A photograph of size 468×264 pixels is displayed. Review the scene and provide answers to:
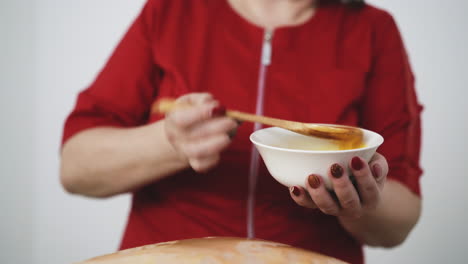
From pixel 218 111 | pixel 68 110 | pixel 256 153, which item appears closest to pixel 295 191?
pixel 218 111

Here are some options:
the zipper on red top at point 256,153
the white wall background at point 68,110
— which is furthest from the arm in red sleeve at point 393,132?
the white wall background at point 68,110

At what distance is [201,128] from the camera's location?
40cm

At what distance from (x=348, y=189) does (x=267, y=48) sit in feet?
1.12

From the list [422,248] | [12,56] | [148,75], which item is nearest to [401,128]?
[148,75]

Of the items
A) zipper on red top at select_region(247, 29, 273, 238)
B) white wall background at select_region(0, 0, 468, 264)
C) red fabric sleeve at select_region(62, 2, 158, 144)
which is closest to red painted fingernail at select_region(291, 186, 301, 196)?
zipper on red top at select_region(247, 29, 273, 238)

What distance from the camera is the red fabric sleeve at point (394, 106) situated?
59cm

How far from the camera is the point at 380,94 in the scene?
2.06ft

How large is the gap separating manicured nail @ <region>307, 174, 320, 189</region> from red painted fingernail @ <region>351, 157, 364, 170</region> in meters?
0.03

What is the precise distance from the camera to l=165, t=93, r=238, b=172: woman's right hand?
39cm

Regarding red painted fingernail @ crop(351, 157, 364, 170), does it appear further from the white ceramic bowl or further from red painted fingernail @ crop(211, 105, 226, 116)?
red painted fingernail @ crop(211, 105, 226, 116)

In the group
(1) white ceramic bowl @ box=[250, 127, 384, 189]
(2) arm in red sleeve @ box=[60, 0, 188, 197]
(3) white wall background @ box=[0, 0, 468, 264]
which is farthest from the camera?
(3) white wall background @ box=[0, 0, 468, 264]

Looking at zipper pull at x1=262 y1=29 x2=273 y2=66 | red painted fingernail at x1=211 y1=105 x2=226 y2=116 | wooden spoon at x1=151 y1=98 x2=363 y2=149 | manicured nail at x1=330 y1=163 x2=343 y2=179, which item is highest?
zipper pull at x1=262 y1=29 x2=273 y2=66

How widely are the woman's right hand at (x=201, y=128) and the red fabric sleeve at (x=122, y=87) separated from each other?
0.22 metres

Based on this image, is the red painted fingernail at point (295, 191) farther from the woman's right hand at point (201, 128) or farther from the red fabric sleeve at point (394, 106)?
the red fabric sleeve at point (394, 106)
